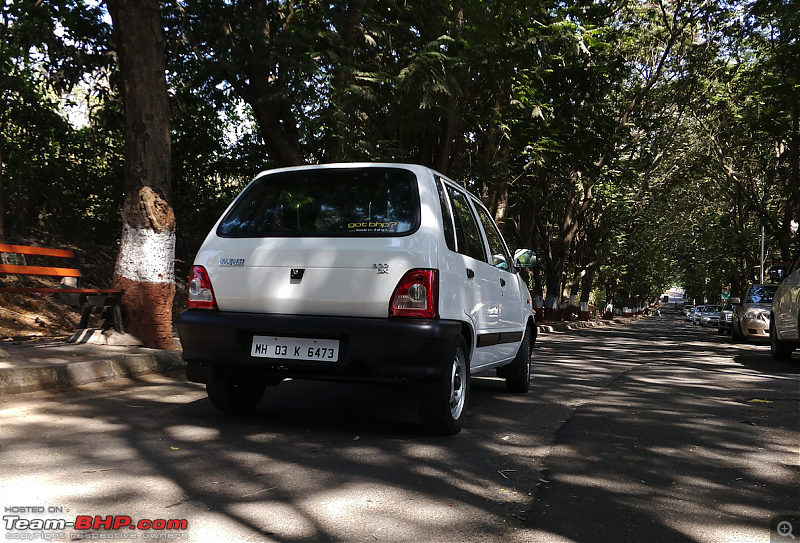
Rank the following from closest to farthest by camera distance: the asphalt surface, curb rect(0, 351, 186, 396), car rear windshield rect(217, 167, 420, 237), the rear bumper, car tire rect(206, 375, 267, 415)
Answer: the rear bumper, car rear windshield rect(217, 167, 420, 237), car tire rect(206, 375, 267, 415), curb rect(0, 351, 186, 396), the asphalt surface

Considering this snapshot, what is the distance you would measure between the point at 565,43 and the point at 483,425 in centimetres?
1160

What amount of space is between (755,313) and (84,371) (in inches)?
680

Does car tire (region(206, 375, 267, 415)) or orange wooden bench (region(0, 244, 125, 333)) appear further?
orange wooden bench (region(0, 244, 125, 333))

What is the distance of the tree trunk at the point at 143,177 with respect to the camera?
9164 millimetres

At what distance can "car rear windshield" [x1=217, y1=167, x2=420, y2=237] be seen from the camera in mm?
5219

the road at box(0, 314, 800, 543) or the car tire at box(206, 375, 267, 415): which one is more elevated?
the car tire at box(206, 375, 267, 415)

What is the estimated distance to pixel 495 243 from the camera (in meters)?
7.12

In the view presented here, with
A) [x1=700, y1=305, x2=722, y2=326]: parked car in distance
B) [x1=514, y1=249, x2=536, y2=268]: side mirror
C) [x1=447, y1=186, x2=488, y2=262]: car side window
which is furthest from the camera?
[x1=700, y1=305, x2=722, y2=326]: parked car in distance

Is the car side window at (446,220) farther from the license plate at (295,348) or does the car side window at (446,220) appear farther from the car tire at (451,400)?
the license plate at (295,348)

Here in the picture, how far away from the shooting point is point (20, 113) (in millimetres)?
17312

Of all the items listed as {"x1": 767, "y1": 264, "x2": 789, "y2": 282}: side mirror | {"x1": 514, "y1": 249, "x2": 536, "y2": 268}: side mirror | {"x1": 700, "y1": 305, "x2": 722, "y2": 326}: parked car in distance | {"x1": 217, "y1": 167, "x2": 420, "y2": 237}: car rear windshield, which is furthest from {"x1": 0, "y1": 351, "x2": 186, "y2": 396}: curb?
{"x1": 700, "y1": 305, "x2": 722, "y2": 326}: parked car in distance

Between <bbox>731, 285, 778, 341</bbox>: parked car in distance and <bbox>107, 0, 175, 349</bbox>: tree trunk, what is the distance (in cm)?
1562

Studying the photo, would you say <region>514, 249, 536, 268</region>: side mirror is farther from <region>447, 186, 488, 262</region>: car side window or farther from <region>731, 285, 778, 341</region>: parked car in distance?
<region>731, 285, 778, 341</region>: parked car in distance

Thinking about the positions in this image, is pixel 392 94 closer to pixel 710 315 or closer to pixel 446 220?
pixel 446 220
